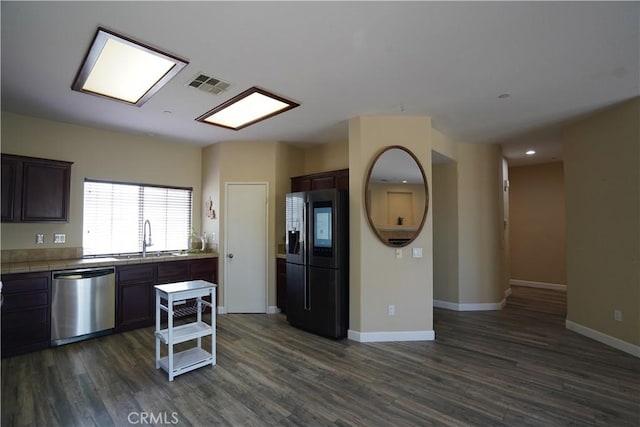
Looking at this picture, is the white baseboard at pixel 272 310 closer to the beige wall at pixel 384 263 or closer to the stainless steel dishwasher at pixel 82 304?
the beige wall at pixel 384 263

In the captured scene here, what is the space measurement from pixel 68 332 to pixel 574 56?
5.84 metres

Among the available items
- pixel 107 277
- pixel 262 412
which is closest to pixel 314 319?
pixel 262 412

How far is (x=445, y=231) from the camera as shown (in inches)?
208

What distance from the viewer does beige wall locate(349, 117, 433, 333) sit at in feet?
12.3

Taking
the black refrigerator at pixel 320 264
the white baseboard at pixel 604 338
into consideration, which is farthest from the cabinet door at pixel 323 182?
the white baseboard at pixel 604 338

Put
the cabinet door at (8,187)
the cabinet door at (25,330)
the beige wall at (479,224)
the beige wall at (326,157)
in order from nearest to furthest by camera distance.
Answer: the cabinet door at (25,330), the cabinet door at (8,187), the beige wall at (326,157), the beige wall at (479,224)

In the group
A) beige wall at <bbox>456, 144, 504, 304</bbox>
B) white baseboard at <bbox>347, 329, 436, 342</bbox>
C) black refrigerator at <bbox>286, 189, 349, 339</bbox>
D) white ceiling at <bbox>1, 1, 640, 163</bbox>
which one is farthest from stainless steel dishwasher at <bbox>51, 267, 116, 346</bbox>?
beige wall at <bbox>456, 144, 504, 304</bbox>

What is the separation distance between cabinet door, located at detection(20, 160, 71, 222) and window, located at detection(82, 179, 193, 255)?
0.40 meters

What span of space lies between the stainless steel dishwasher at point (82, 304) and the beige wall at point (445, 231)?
501 centimetres

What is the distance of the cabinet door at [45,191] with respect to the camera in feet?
11.9

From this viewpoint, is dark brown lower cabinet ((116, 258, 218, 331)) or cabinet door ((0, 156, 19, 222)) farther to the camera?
dark brown lower cabinet ((116, 258, 218, 331))

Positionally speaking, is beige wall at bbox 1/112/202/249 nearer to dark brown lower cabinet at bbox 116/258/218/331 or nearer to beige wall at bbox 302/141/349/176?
dark brown lower cabinet at bbox 116/258/218/331

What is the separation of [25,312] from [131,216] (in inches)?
69.7

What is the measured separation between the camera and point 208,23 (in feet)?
6.72
